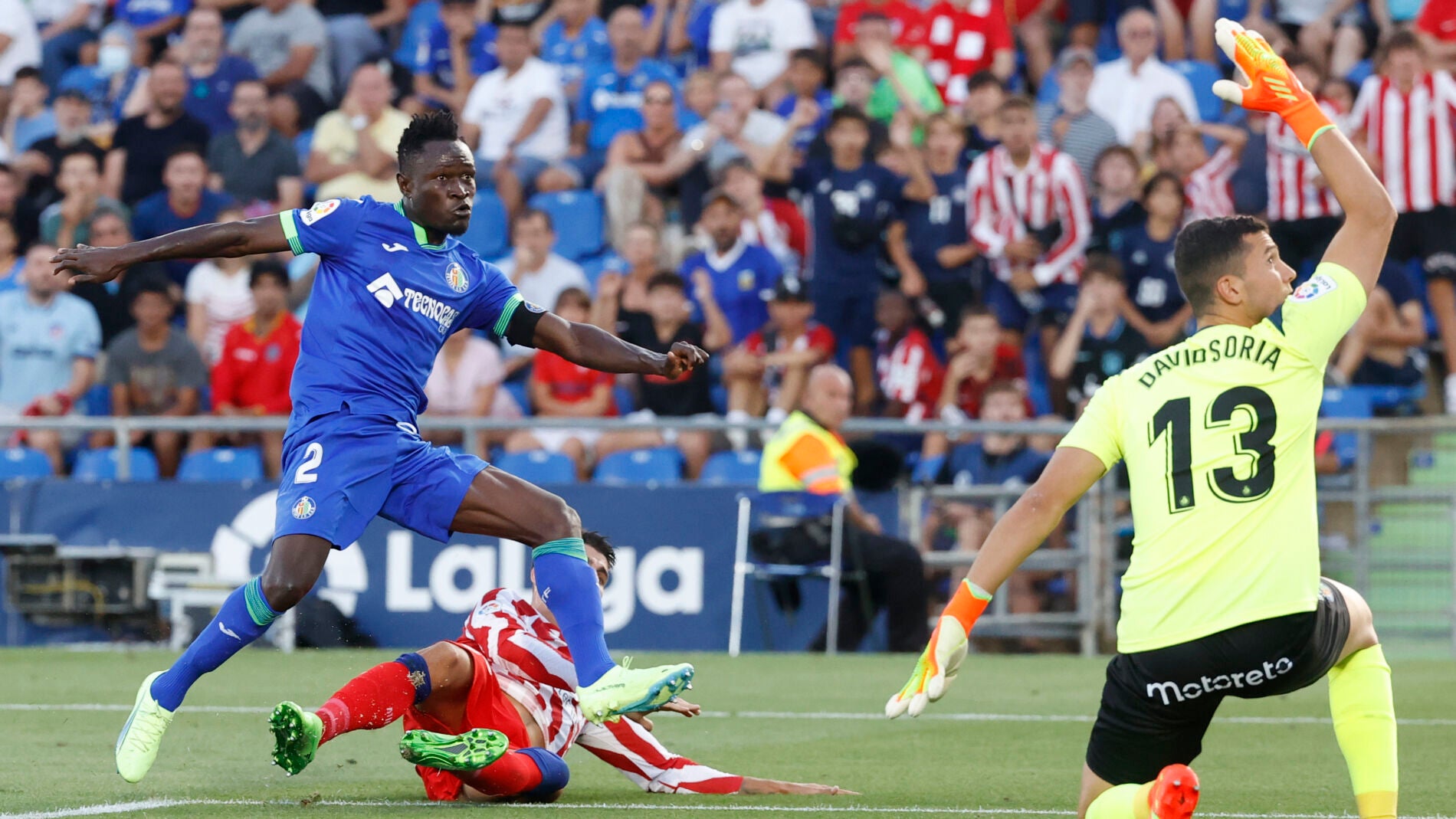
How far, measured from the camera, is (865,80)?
52.0ft

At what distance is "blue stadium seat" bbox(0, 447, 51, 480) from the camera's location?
14.6 metres

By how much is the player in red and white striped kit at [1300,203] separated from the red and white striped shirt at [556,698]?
889cm

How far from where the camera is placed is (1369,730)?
16.3ft

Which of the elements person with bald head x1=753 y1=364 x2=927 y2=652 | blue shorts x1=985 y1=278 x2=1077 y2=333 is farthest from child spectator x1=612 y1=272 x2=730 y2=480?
blue shorts x1=985 y1=278 x2=1077 y2=333

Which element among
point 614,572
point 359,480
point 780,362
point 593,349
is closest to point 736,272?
point 780,362

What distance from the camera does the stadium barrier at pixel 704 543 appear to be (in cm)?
1292

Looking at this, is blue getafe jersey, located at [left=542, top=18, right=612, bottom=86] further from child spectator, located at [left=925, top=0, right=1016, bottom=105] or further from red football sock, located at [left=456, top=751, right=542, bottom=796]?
red football sock, located at [left=456, top=751, right=542, bottom=796]

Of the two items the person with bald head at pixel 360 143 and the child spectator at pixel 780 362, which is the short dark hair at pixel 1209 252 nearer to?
the child spectator at pixel 780 362

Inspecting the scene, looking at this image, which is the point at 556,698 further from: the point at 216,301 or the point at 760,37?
the point at 760,37

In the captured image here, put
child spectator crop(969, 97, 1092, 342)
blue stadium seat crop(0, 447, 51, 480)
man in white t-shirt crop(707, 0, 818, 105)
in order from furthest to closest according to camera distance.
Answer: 1. man in white t-shirt crop(707, 0, 818, 105)
2. child spectator crop(969, 97, 1092, 342)
3. blue stadium seat crop(0, 447, 51, 480)

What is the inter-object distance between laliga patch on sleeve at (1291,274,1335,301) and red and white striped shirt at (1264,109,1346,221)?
9.87 m

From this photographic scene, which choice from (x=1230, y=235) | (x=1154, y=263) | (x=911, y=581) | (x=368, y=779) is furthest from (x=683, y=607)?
(x=1230, y=235)

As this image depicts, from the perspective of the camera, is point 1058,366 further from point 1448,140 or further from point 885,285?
point 1448,140

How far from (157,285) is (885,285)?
570cm
